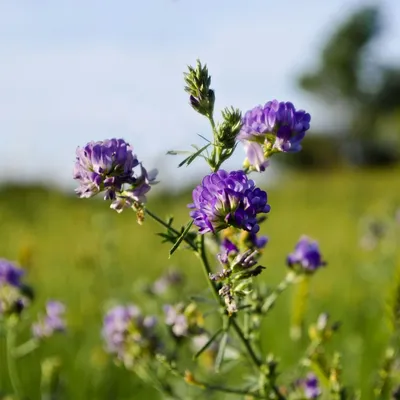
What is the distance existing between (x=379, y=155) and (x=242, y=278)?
3461 centimetres

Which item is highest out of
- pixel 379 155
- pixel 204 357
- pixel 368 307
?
pixel 379 155

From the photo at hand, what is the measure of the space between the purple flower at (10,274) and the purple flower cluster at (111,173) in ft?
2.77

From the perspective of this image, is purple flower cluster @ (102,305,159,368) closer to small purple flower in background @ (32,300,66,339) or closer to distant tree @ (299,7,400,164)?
small purple flower in background @ (32,300,66,339)

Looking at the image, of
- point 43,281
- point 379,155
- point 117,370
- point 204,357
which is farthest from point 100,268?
point 379,155

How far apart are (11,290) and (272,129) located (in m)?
1.03

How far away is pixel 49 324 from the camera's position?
2477mm

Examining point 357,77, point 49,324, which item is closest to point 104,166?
point 49,324

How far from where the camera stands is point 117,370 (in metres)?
3.33

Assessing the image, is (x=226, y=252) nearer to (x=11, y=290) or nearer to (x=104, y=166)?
(x=104, y=166)

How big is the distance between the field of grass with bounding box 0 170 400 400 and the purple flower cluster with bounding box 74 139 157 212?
0.68 meters

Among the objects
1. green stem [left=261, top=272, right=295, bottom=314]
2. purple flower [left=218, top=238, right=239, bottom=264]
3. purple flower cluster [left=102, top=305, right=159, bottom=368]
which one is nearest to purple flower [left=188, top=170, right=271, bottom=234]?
purple flower [left=218, top=238, right=239, bottom=264]

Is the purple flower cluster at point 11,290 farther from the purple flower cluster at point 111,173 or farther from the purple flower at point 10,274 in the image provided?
the purple flower cluster at point 111,173

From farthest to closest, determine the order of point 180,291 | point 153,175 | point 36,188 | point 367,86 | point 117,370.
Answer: point 367,86 → point 36,188 → point 117,370 → point 180,291 → point 153,175

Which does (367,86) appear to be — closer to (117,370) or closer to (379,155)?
(379,155)
